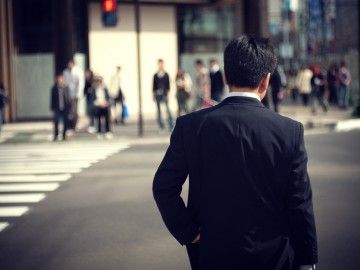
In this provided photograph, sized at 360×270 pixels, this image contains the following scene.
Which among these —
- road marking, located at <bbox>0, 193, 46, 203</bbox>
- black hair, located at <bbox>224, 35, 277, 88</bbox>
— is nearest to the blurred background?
road marking, located at <bbox>0, 193, 46, 203</bbox>

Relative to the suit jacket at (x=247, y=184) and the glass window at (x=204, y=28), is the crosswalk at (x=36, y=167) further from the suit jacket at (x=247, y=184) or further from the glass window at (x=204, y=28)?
the glass window at (x=204, y=28)

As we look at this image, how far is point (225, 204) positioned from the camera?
3004 millimetres

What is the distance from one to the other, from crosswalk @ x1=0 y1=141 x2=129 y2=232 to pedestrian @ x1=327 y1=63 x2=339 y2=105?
1377 cm

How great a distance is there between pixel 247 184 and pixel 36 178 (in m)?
9.42

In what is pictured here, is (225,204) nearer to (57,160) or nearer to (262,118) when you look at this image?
(262,118)

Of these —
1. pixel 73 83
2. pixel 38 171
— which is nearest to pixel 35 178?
pixel 38 171

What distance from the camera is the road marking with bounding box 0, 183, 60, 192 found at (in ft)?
35.5

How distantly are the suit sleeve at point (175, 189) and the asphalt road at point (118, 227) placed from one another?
3040 mm

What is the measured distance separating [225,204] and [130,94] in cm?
2567

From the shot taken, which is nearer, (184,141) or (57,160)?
(184,141)

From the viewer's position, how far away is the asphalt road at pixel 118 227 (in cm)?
643

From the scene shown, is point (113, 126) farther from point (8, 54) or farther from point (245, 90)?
point (245, 90)

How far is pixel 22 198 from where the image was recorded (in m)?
10.1

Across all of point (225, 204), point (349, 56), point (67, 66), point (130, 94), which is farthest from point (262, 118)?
point (349, 56)
